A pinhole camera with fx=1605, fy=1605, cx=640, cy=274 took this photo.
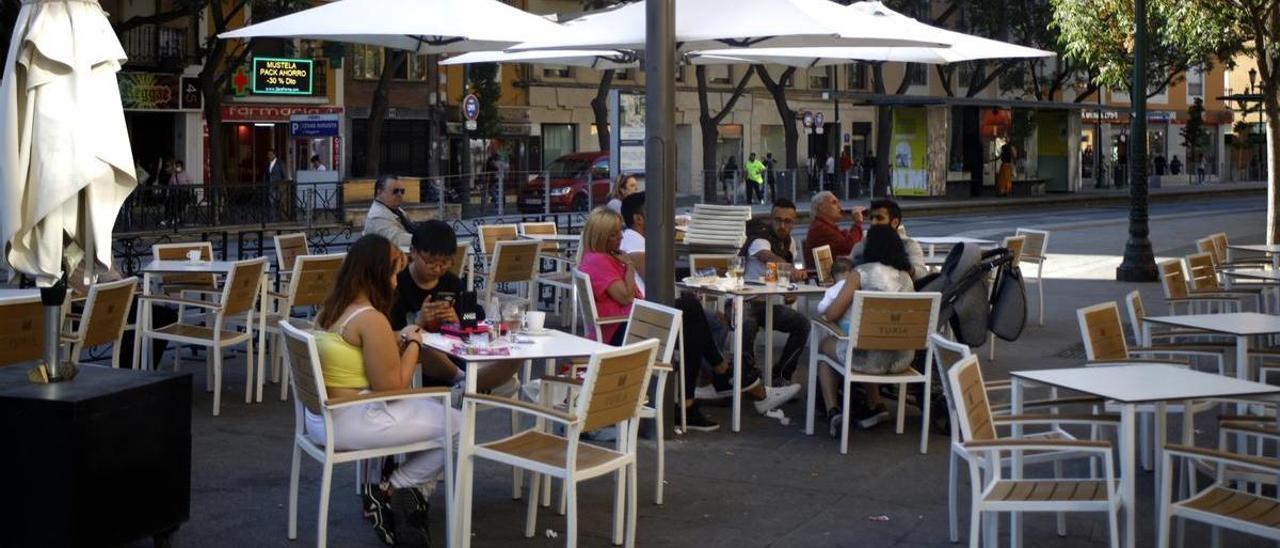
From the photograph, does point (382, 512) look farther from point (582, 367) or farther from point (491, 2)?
point (491, 2)

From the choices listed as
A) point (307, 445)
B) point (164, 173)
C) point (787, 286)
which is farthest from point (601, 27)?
point (164, 173)

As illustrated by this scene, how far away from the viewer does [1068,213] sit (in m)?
42.7

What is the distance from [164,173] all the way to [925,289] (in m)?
32.5

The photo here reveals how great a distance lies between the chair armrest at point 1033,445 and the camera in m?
5.73

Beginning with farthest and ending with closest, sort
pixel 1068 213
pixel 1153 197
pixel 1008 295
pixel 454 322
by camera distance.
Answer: pixel 1153 197 → pixel 1068 213 → pixel 1008 295 → pixel 454 322

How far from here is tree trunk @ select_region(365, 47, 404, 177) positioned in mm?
42750

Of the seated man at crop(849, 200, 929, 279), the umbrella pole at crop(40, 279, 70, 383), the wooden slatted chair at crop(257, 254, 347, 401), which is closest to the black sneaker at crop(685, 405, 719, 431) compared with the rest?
the seated man at crop(849, 200, 929, 279)

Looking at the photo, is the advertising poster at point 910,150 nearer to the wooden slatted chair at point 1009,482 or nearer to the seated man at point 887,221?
the seated man at point 887,221

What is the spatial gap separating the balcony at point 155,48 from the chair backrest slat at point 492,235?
88.3 ft

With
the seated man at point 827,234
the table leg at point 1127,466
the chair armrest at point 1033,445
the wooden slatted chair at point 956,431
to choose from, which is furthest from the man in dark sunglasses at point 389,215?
the table leg at point 1127,466

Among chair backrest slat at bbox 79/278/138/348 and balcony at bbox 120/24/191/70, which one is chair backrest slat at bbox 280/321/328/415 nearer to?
chair backrest slat at bbox 79/278/138/348

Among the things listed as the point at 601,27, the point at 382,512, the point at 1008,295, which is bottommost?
the point at 382,512

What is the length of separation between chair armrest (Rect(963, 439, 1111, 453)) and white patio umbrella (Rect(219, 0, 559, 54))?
818 cm

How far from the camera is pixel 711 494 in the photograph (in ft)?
26.0
